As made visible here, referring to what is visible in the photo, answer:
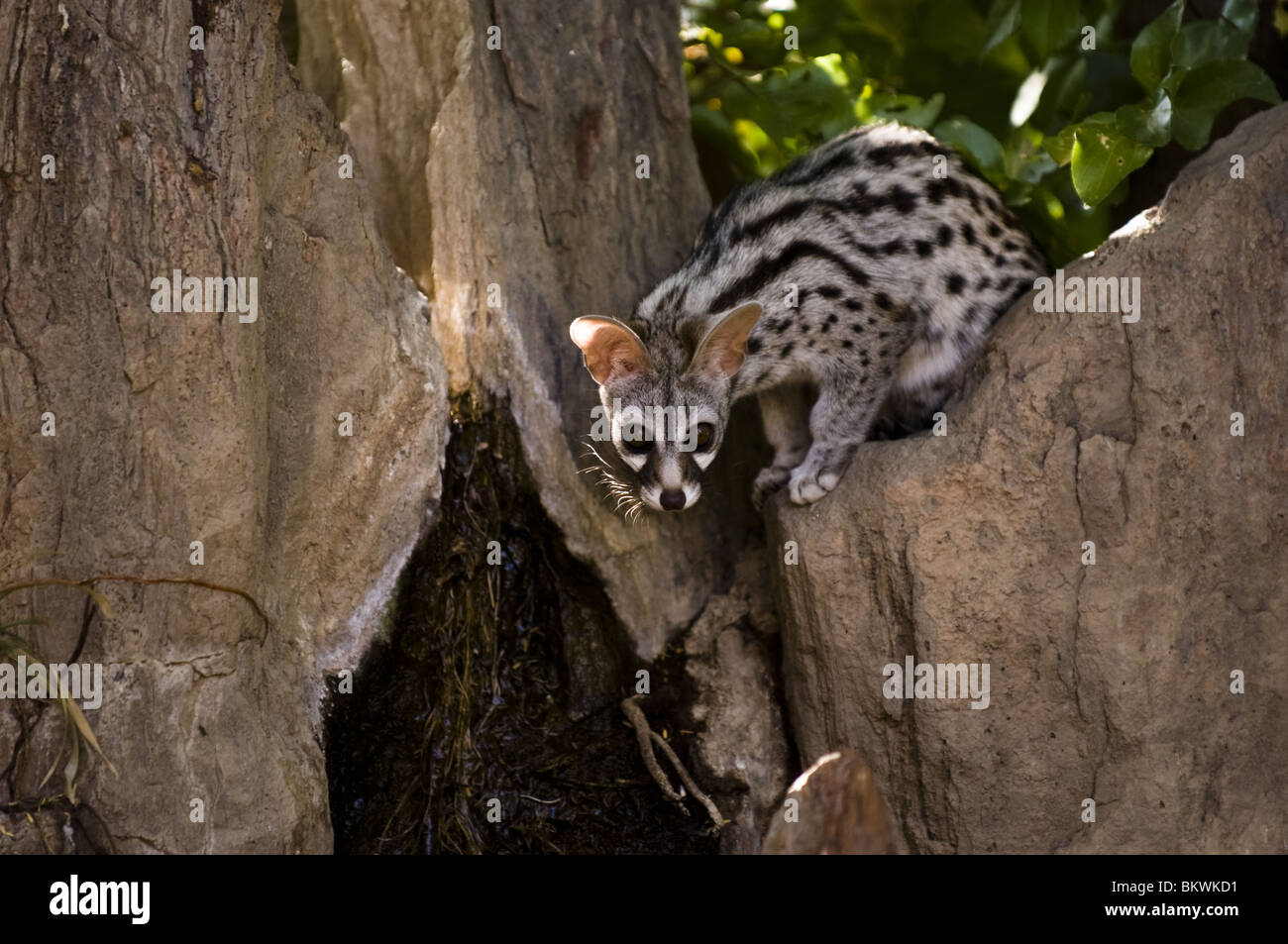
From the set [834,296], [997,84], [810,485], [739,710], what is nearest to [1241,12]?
[997,84]

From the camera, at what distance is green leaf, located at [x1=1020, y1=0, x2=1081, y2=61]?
636cm

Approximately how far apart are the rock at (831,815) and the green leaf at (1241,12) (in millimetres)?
4183

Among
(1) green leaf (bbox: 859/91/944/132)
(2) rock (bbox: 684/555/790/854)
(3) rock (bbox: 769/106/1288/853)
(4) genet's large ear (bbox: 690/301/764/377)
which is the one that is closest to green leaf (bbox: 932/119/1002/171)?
(1) green leaf (bbox: 859/91/944/132)

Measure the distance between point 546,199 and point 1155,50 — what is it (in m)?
2.77

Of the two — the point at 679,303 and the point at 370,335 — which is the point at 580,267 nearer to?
the point at 679,303

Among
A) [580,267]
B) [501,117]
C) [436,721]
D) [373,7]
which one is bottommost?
[436,721]

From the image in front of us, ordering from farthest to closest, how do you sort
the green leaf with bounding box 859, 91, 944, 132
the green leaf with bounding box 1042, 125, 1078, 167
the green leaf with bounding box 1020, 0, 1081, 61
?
the green leaf with bounding box 859, 91, 944, 132 → the green leaf with bounding box 1020, 0, 1081, 61 → the green leaf with bounding box 1042, 125, 1078, 167

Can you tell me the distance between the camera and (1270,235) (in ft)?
15.7

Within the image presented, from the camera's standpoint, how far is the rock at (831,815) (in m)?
3.55

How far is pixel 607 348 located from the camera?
17.3 feet

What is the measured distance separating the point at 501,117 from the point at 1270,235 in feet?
10.3

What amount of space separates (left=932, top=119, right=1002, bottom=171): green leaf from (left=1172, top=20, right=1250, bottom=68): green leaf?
0.97 m

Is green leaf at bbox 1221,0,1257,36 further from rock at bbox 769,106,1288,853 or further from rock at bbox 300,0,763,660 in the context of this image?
rock at bbox 300,0,763,660
